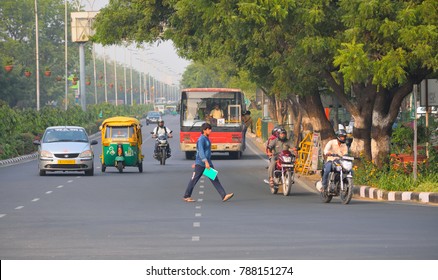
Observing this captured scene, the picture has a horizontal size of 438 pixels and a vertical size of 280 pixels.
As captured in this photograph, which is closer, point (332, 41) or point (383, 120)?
point (332, 41)

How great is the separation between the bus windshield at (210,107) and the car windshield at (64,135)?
12132 mm

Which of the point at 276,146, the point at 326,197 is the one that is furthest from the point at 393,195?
the point at 276,146

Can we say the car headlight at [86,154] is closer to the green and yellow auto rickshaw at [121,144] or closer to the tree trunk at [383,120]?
the green and yellow auto rickshaw at [121,144]

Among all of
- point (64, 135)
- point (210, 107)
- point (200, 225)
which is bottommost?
point (200, 225)

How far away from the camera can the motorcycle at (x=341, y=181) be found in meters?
25.7

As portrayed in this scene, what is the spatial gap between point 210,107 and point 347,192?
89.2 ft

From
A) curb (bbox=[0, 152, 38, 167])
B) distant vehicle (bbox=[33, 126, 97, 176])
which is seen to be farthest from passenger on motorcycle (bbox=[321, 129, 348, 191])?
curb (bbox=[0, 152, 38, 167])

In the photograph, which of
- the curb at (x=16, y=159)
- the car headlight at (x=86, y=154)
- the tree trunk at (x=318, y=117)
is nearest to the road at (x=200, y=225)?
the car headlight at (x=86, y=154)

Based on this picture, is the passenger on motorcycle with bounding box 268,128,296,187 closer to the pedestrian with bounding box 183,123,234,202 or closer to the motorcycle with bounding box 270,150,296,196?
the motorcycle with bounding box 270,150,296,196

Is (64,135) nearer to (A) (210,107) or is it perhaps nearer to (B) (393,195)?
(A) (210,107)

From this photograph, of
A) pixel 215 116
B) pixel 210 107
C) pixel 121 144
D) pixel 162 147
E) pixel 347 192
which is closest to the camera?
pixel 347 192

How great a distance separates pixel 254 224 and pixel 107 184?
574 inches

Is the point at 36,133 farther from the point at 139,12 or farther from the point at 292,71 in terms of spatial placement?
the point at 292,71

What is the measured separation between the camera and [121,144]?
40.6 meters
